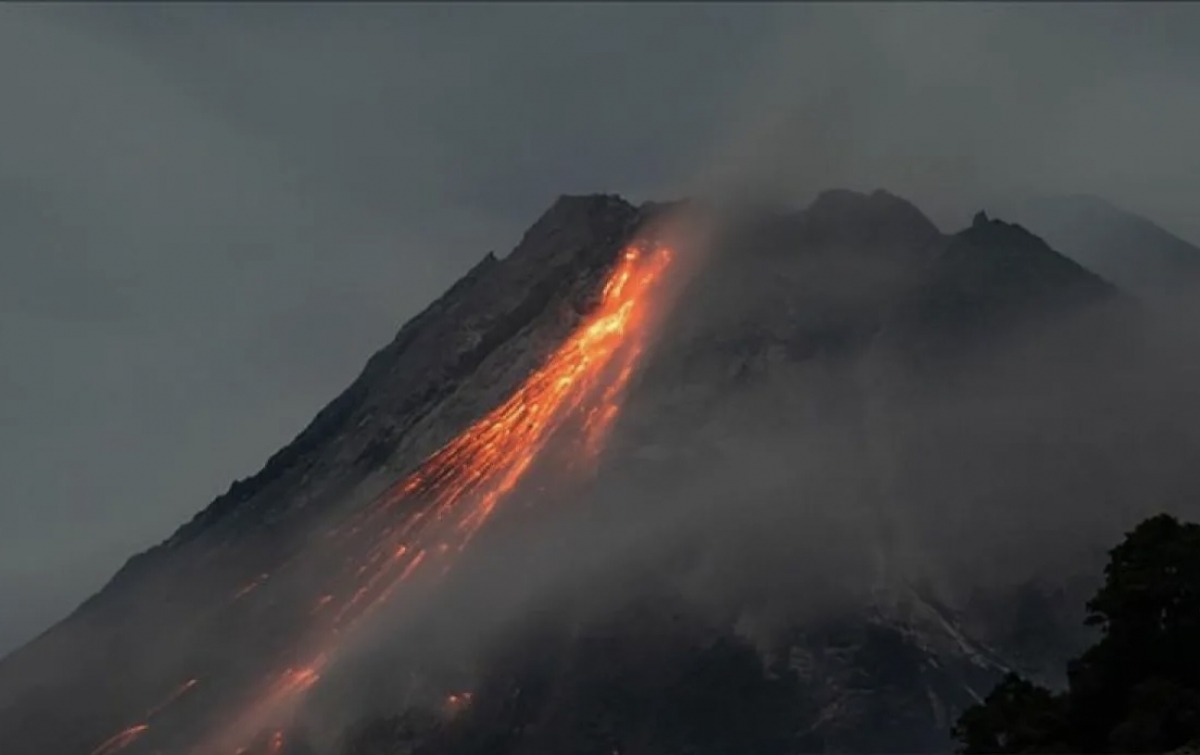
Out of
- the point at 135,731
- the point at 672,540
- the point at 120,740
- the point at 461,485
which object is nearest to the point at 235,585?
the point at 461,485

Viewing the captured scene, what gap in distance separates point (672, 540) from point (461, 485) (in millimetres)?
25797

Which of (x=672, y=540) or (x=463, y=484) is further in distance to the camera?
(x=463, y=484)

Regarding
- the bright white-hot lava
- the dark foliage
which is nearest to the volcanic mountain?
the bright white-hot lava

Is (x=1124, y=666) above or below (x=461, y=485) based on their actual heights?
below

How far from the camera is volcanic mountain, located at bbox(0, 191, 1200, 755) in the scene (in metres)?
141

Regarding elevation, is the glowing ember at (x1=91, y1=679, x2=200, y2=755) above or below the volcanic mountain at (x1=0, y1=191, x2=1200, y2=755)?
above

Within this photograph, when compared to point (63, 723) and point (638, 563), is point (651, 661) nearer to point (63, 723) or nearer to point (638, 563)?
point (638, 563)

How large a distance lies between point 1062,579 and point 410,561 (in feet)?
199

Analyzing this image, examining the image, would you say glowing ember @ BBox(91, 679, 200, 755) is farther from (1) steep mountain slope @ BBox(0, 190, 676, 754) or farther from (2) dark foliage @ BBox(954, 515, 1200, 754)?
(2) dark foliage @ BBox(954, 515, 1200, 754)

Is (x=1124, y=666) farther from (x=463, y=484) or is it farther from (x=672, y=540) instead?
(x=463, y=484)

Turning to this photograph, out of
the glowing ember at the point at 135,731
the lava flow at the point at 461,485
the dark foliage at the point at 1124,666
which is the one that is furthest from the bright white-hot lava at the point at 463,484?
the dark foliage at the point at 1124,666

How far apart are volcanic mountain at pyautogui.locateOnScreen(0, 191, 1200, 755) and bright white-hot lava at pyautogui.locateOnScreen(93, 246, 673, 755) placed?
0.36 meters

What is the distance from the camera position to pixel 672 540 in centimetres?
16125

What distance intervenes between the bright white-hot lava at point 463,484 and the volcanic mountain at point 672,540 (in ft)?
1.17
